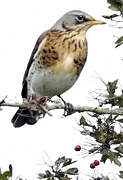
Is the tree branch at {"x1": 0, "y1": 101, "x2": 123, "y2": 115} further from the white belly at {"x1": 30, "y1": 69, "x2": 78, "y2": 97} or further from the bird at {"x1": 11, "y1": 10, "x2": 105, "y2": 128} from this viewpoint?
the white belly at {"x1": 30, "y1": 69, "x2": 78, "y2": 97}

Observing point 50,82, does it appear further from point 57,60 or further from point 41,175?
point 41,175

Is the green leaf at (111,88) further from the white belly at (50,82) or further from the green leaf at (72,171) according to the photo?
the white belly at (50,82)

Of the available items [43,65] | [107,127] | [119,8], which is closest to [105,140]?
[107,127]

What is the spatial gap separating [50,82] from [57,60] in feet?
0.84

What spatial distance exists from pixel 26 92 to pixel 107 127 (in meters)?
2.47

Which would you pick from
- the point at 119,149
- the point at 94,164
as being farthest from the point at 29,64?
the point at 119,149

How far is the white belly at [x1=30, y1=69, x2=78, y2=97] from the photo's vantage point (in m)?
6.19

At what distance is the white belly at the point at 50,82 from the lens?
619cm

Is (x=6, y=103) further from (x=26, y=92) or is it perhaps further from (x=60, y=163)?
(x=26, y=92)

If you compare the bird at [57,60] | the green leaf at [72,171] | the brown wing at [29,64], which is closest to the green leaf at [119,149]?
the green leaf at [72,171]

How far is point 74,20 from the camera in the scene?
259 inches

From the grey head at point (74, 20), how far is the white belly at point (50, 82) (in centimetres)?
63

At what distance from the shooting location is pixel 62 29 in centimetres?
653

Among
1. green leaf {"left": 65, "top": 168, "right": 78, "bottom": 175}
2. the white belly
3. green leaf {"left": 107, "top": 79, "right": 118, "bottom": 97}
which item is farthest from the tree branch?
the white belly
